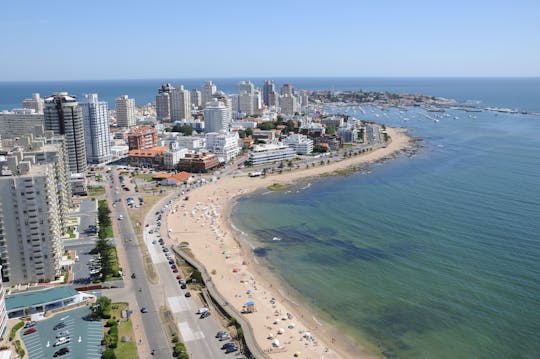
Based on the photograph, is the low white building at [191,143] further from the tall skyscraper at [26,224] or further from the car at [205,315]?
the car at [205,315]

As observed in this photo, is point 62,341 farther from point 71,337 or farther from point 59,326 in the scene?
point 59,326

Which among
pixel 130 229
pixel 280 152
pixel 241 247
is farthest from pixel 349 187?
pixel 130 229

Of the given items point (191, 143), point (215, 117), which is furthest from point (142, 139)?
point (215, 117)

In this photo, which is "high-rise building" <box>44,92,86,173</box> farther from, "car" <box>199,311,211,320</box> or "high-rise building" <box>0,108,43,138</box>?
"car" <box>199,311,211,320</box>

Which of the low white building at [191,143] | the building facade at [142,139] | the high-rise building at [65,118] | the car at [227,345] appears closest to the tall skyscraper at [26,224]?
the car at [227,345]

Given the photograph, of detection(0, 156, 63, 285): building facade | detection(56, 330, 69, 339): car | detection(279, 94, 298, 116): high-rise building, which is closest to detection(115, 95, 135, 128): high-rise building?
detection(279, 94, 298, 116): high-rise building

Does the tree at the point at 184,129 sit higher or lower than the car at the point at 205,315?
higher

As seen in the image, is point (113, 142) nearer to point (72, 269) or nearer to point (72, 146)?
point (72, 146)
